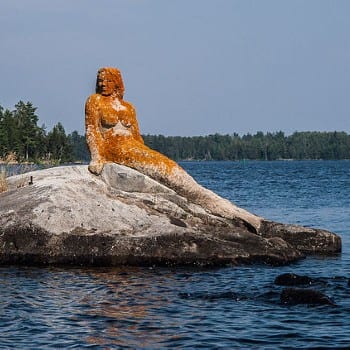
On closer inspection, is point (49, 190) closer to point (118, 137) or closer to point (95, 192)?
point (95, 192)

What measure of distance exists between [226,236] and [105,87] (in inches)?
223

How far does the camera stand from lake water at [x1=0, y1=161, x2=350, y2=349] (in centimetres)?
1140

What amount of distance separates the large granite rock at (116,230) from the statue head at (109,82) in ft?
8.65

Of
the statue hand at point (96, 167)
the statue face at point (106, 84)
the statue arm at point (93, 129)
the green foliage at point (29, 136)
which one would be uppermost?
the green foliage at point (29, 136)

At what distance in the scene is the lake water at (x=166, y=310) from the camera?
1140 centimetres

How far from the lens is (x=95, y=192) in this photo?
63.0 ft

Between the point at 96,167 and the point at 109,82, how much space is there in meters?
2.51

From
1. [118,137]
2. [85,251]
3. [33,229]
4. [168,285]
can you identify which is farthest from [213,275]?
[118,137]

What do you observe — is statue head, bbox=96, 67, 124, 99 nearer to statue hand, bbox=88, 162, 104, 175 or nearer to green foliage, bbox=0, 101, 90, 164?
statue hand, bbox=88, 162, 104, 175

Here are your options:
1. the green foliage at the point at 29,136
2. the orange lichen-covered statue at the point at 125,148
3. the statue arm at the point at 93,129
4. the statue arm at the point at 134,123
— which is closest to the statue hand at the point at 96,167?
the orange lichen-covered statue at the point at 125,148

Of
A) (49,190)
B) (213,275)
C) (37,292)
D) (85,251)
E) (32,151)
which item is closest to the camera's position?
(37,292)

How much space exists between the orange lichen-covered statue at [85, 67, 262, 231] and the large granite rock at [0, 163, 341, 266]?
70cm

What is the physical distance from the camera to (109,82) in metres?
21.3

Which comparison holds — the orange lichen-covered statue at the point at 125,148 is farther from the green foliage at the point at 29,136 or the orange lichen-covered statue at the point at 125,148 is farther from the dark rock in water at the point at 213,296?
the green foliage at the point at 29,136
